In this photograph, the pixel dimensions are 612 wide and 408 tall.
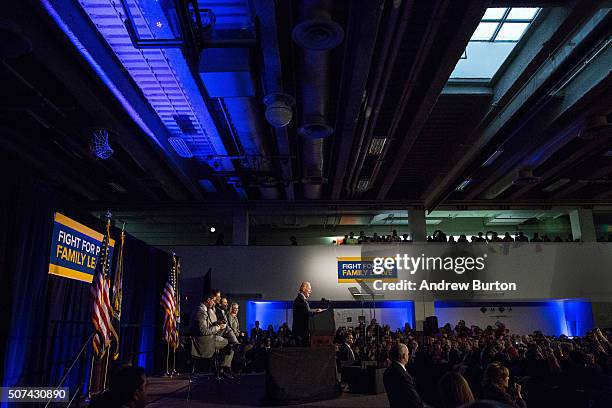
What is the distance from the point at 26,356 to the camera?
19.7 ft

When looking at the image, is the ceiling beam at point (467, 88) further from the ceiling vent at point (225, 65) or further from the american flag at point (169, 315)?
the american flag at point (169, 315)

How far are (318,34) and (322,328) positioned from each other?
403 cm

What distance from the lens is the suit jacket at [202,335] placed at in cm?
753

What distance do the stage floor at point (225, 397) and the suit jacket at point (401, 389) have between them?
2.13 meters

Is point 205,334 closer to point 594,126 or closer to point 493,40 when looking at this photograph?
point 493,40

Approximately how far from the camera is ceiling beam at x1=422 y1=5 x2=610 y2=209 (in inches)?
257

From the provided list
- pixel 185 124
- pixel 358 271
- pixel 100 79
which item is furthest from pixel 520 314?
pixel 100 79

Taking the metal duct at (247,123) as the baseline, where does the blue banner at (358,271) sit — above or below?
below

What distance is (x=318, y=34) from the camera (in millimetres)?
5793

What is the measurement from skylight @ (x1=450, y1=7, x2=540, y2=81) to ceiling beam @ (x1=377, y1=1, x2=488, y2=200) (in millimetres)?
415

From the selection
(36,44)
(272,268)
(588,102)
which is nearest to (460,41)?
(588,102)

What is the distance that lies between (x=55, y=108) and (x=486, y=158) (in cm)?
901

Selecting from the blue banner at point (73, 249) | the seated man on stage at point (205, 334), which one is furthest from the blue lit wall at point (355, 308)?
the blue banner at point (73, 249)

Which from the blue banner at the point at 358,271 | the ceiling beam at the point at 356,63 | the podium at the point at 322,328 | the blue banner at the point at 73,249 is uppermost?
the ceiling beam at the point at 356,63
